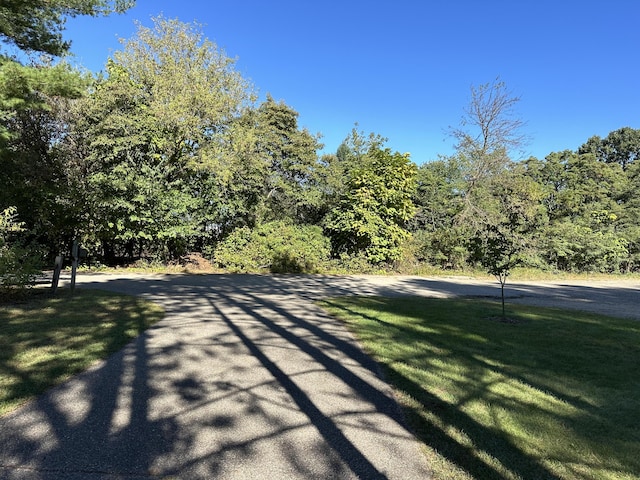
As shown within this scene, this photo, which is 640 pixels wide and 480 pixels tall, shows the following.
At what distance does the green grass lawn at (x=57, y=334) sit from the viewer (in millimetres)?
3416

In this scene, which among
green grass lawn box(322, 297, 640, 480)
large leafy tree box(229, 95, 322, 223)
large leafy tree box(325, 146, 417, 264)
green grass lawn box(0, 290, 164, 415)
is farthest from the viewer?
large leafy tree box(229, 95, 322, 223)

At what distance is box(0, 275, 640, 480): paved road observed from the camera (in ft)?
7.33

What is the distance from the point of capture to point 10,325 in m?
5.32

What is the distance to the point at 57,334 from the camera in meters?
4.93

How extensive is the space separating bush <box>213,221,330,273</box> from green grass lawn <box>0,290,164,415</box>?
342 inches

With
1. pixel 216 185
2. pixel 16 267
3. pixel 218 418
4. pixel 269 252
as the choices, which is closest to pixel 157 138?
pixel 216 185

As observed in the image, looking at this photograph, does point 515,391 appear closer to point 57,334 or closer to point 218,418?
point 218,418

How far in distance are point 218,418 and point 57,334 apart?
3.41m

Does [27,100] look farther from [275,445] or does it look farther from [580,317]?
[580,317]

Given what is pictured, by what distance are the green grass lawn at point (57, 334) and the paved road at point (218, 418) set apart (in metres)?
0.21

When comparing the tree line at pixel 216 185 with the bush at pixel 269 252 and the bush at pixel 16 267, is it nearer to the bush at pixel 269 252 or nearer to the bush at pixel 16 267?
the bush at pixel 269 252

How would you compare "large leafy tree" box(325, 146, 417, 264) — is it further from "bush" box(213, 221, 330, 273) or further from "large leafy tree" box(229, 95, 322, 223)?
"large leafy tree" box(229, 95, 322, 223)

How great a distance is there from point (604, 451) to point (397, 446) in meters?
1.43

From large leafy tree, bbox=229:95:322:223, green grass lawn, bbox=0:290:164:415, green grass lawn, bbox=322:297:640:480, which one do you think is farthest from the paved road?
large leafy tree, bbox=229:95:322:223
